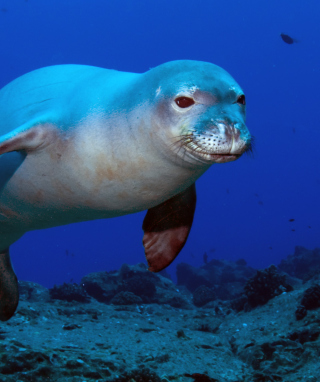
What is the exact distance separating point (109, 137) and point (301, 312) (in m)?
4.93

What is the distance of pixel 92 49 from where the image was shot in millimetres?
90562

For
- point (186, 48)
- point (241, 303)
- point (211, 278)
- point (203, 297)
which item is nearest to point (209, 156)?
point (241, 303)

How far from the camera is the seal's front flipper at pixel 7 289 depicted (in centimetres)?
483

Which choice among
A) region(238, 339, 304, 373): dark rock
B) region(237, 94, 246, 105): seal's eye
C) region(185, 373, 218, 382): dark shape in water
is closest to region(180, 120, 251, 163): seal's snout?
region(237, 94, 246, 105): seal's eye

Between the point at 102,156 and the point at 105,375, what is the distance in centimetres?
249

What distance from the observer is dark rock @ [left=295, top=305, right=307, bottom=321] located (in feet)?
19.6

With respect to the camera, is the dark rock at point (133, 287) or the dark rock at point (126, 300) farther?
the dark rock at point (133, 287)

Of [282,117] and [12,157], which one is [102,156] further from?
[282,117]

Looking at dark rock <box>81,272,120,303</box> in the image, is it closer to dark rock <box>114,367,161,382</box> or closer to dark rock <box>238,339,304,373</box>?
dark rock <box>238,339,304,373</box>

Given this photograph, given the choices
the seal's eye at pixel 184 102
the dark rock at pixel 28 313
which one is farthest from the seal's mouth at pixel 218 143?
the dark rock at pixel 28 313

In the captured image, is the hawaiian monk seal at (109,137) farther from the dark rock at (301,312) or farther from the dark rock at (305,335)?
the dark rock at (301,312)

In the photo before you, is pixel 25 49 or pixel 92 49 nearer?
pixel 25 49

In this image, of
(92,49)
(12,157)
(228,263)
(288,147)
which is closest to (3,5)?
(92,49)

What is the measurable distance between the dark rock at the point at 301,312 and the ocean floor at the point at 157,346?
68 mm
